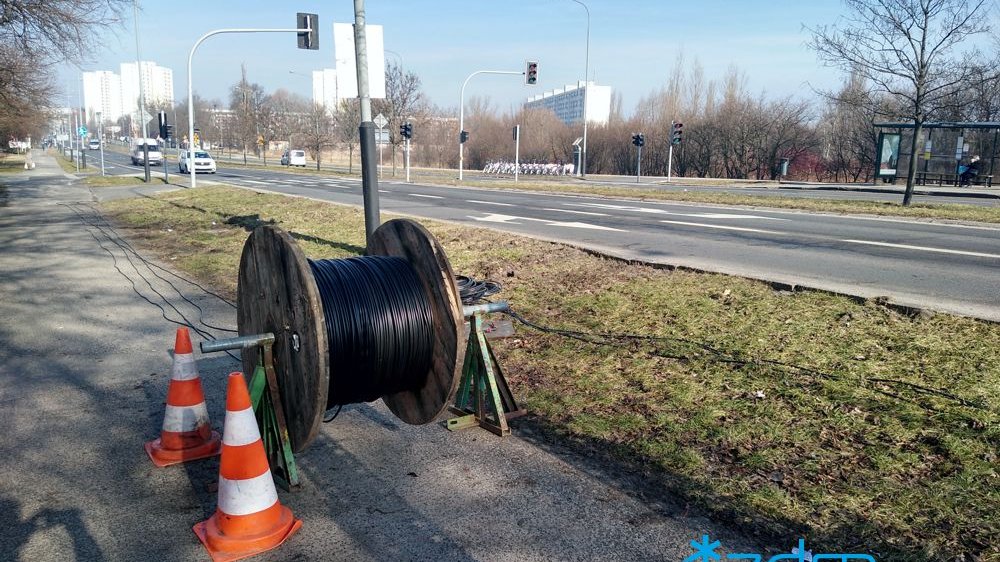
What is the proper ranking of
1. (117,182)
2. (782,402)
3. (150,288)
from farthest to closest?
(117,182) → (150,288) → (782,402)

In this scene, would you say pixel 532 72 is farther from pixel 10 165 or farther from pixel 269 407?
pixel 10 165

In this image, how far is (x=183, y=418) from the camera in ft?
14.5

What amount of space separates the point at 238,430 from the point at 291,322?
0.68 meters

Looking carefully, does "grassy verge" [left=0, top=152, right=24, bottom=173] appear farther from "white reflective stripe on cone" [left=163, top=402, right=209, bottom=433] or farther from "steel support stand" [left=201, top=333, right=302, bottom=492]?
"steel support stand" [left=201, top=333, right=302, bottom=492]

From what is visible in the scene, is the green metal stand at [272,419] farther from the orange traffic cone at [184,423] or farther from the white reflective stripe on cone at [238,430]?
the orange traffic cone at [184,423]

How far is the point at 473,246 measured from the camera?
1174 centimetres

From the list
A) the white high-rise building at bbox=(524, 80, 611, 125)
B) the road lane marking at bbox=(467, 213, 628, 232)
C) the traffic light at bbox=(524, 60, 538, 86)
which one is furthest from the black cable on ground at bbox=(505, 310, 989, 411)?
the white high-rise building at bbox=(524, 80, 611, 125)

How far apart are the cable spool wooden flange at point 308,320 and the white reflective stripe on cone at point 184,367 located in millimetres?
347

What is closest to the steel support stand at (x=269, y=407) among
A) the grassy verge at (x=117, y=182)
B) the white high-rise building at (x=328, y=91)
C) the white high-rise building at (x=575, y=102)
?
the grassy verge at (x=117, y=182)

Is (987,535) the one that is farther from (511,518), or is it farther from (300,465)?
(300,465)

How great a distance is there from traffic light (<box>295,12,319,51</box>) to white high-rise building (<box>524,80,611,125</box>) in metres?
92.6

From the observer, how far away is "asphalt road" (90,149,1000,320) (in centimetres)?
854

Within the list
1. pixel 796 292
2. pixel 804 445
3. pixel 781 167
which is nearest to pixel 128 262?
pixel 796 292

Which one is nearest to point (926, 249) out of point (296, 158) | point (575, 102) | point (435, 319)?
point (435, 319)
